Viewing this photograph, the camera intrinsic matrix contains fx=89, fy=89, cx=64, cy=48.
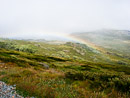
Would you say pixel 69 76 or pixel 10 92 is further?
pixel 69 76

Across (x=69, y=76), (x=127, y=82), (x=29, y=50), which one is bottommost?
(x=29, y=50)

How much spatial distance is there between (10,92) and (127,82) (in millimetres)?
8041

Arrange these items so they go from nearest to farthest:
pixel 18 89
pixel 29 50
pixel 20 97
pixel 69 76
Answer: pixel 20 97 → pixel 18 89 → pixel 69 76 → pixel 29 50

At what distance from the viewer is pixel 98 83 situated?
7.52m

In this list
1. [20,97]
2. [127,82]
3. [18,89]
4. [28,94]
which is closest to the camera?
[20,97]

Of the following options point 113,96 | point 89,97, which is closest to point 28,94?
point 89,97

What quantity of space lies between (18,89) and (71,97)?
3.15 metres

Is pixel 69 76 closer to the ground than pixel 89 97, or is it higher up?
closer to the ground

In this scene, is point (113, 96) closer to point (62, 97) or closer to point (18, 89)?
point (62, 97)

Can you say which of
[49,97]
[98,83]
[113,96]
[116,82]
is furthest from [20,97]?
[116,82]

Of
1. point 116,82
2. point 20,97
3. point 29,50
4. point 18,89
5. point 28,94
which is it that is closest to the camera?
point 20,97

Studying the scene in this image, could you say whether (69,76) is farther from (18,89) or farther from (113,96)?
(18,89)

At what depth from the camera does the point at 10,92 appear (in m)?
4.77

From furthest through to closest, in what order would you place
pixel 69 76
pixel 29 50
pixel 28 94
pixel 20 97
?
pixel 29 50, pixel 69 76, pixel 28 94, pixel 20 97
